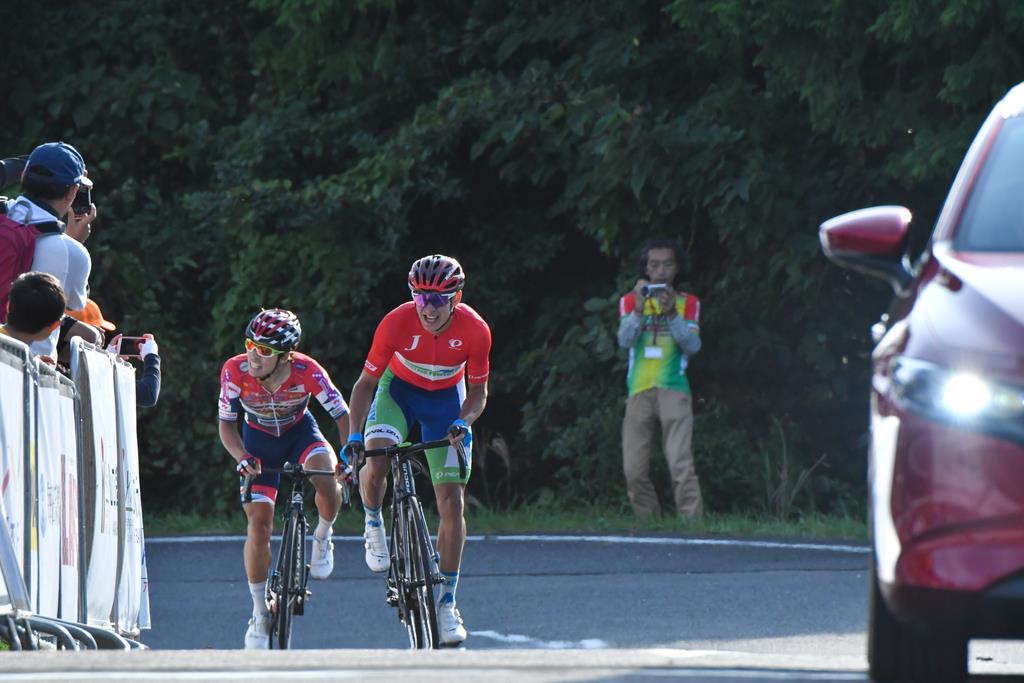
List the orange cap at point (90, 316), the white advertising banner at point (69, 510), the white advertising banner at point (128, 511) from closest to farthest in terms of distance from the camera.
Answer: the white advertising banner at point (69, 510)
the white advertising banner at point (128, 511)
the orange cap at point (90, 316)

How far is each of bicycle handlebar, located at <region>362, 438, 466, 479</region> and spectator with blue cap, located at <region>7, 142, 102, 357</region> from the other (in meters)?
1.84

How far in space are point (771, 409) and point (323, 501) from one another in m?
8.85

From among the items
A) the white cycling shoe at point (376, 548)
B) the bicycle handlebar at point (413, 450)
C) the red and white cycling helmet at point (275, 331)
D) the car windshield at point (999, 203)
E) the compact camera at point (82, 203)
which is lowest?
the white cycling shoe at point (376, 548)

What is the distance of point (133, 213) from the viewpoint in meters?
23.5

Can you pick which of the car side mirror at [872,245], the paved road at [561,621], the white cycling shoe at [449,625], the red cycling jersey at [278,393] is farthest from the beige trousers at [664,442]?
Answer: the car side mirror at [872,245]

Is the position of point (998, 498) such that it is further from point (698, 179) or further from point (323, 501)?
point (698, 179)

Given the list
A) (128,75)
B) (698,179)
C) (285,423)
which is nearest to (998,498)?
(285,423)

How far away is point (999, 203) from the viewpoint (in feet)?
19.8

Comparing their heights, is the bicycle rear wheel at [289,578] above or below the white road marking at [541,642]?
above

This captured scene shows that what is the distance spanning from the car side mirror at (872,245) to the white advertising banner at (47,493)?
137 inches

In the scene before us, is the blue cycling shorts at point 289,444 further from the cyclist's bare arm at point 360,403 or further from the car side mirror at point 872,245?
the car side mirror at point 872,245

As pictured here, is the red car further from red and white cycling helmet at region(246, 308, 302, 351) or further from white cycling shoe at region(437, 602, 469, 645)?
red and white cycling helmet at region(246, 308, 302, 351)

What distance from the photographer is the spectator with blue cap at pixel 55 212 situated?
→ 30.4 feet

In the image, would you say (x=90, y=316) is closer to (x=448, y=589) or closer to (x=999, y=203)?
(x=448, y=589)
